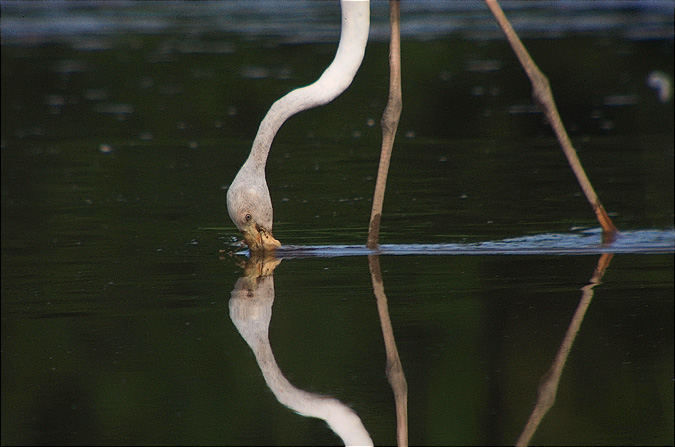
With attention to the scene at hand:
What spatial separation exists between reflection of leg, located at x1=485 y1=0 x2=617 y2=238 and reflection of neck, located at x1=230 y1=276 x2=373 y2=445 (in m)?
1.72

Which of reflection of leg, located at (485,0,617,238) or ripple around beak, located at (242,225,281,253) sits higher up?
reflection of leg, located at (485,0,617,238)

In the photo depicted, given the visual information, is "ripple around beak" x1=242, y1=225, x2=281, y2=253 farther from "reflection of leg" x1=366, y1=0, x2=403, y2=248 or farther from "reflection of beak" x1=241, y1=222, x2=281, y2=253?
"reflection of leg" x1=366, y1=0, x2=403, y2=248

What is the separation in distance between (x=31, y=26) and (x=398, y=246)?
17575mm

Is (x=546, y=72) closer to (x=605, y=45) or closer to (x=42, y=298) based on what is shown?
(x=605, y=45)

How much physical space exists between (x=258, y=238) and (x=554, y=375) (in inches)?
75.8

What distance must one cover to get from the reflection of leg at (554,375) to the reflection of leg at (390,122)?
1179 mm

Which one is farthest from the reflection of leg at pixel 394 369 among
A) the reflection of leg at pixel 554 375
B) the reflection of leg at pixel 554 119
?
the reflection of leg at pixel 554 119

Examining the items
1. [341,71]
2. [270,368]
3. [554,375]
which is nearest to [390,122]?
[341,71]

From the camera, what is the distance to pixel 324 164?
9234 mm

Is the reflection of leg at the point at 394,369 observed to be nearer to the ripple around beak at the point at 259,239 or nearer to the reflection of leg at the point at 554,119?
the ripple around beak at the point at 259,239

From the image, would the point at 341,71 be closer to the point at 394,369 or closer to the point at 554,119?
the point at 554,119

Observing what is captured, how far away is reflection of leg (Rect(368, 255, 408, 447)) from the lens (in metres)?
3.85

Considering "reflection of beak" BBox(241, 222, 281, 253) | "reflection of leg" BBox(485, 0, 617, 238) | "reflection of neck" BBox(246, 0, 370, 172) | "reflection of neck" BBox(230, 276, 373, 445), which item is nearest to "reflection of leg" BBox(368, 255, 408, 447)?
"reflection of neck" BBox(230, 276, 373, 445)

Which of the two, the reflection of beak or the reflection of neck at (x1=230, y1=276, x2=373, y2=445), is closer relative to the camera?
the reflection of neck at (x1=230, y1=276, x2=373, y2=445)
